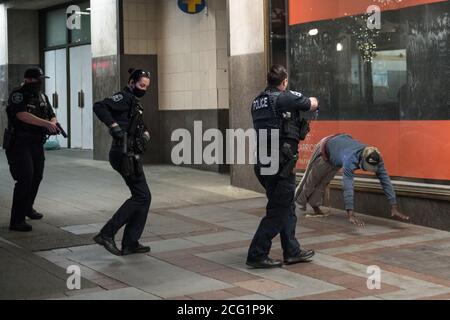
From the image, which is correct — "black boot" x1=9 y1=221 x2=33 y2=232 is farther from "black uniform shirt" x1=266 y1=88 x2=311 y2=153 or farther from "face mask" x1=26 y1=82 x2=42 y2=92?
"black uniform shirt" x1=266 y1=88 x2=311 y2=153

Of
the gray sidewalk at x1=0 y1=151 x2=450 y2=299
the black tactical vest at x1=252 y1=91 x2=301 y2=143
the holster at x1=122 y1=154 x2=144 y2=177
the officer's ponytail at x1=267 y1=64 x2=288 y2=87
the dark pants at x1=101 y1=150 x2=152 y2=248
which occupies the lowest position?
the gray sidewalk at x1=0 y1=151 x2=450 y2=299

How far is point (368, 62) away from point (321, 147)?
55.2 inches

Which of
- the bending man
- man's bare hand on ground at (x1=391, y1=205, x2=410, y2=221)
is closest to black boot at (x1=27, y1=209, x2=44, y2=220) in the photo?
the bending man

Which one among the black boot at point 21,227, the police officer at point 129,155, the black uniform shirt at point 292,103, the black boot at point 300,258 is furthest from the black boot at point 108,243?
the black uniform shirt at point 292,103

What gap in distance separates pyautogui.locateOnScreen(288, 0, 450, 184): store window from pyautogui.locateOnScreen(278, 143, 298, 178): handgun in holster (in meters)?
2.62

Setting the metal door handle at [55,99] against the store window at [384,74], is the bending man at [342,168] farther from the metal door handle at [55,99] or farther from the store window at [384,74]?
the metal door handle at [55,99]

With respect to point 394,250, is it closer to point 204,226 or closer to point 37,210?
point 204,226

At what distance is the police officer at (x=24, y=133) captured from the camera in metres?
8.77

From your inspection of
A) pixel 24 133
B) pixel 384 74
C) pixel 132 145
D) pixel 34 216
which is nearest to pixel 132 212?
pixel 132 145

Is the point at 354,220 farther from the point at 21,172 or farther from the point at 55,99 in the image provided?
the point at 55,99

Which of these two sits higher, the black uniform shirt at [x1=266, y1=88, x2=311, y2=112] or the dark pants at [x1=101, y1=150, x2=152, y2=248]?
the black uniform shirt at [x1=266, y1=88, x2=311, y2=112]

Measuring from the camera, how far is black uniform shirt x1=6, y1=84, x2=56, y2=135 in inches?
346

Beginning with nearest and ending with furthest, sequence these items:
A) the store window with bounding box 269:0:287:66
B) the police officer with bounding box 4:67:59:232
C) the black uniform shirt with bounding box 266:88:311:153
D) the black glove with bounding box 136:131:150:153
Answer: the black uniform shirt with bounding box 266:88:311:153 < the black glove with bounding box 136:131:150:153 < the police officer with bounding box 4:67:59:232 < the store window with bounding box 269:0:287:66

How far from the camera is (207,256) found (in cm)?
751
